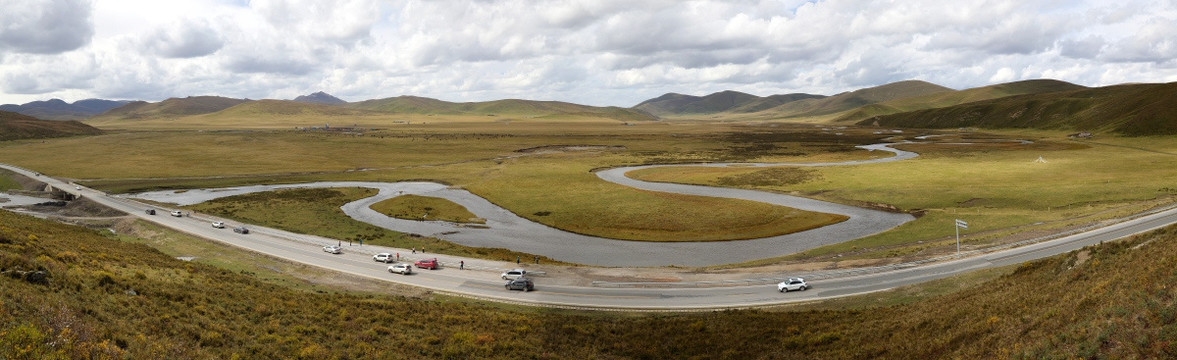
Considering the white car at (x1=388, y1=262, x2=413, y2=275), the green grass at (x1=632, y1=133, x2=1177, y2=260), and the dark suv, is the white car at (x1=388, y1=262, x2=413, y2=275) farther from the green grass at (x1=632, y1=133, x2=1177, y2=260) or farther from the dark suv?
the green grass at (x1=632, y1=133, x2=1177, y2=260)

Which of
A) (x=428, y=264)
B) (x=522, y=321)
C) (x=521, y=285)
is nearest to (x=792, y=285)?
(x=521, y=285)

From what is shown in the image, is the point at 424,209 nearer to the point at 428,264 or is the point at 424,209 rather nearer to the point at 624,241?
the point at 624,241

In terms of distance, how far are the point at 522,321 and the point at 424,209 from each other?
2486 inches

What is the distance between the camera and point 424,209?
92.6 metres

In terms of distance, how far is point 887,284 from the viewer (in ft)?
138

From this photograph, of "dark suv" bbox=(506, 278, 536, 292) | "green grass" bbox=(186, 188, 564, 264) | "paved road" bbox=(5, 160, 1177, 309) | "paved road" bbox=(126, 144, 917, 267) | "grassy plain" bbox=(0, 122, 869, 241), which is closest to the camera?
"paved road" bbox=(5, 160, 1177, 309)

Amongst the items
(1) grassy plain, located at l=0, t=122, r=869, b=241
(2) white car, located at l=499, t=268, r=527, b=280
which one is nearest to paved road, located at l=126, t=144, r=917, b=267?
(1) grassy plain, located at l=0, t=122, r=869, b=241

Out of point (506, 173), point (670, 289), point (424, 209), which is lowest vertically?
point (670, 289)

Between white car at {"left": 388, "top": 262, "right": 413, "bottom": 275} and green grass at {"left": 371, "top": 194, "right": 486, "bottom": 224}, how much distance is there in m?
30.9

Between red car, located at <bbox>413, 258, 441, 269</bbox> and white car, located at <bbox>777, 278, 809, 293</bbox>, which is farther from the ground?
white car, located at <bbox>777, 278, 809, 293</bbox>

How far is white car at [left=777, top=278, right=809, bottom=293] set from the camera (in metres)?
42.4

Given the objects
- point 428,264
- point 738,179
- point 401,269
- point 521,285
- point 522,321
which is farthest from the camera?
point 738,179

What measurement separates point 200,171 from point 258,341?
146046mm

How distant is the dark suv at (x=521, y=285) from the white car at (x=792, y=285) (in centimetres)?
1933
